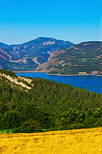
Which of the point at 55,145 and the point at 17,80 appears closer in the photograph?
the point at 55,145

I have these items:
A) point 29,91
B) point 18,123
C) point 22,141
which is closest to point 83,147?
point 22,141

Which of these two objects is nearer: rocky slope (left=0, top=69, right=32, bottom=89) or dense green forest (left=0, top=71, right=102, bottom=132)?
dense green forest (left=0, top=71, right=102, bottom=132)

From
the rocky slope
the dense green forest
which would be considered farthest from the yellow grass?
the rocky slope

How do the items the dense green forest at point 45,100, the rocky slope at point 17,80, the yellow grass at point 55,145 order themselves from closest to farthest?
the yellow grass at point 55,145, the dense green forest at point 45,100, the rocky slope at point 17,80

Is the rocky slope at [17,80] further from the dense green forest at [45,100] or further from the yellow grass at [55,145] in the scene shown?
the yellow grass at [55,145]

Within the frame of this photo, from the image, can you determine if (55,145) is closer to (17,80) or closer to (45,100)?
(45,100)

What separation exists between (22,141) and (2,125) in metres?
32.4

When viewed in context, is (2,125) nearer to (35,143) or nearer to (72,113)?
(72,113)

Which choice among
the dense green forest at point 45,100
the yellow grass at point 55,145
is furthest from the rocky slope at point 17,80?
the yellow grass at point 55,145

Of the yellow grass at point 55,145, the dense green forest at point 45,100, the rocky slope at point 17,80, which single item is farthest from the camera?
the rocky slope at point 17,80

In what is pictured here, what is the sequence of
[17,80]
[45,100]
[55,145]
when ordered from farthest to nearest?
1. [17,80]
2. [45,100]
3. [55,145]

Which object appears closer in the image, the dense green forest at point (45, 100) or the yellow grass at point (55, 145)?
the yellow grass at point (55, 145)

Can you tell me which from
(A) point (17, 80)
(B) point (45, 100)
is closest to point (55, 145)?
(B) point (45, 100)

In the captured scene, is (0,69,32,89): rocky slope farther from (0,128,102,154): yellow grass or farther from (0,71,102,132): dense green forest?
(0,128,102,154): yellow grass
